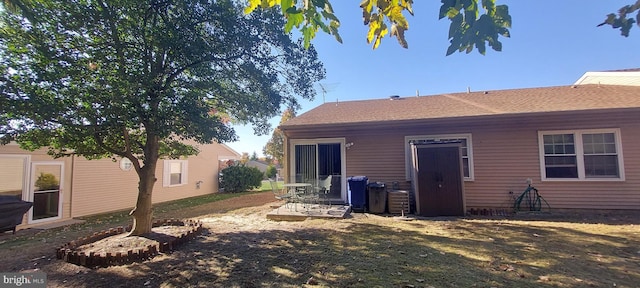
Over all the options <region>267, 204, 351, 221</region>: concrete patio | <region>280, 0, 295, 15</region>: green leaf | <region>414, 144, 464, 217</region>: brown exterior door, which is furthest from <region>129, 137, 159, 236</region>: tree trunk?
<region>414, 144, 464, 217</region>: brown exterior door

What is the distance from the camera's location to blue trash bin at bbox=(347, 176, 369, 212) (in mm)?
8695

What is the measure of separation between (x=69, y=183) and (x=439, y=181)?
12676 mm

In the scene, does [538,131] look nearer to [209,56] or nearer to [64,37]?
[209,56]

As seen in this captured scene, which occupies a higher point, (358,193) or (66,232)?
(358,193)

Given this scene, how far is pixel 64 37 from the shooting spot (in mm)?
4891

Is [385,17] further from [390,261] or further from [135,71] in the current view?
[135,71]

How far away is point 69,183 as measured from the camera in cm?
1016

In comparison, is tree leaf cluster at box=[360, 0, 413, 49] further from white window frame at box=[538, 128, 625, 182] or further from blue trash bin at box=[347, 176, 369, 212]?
white window frame at box=[538, 128, 625, 182]

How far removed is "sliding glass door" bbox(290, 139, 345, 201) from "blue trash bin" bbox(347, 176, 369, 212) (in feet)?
4.20

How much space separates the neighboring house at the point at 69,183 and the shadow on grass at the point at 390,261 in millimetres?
7171

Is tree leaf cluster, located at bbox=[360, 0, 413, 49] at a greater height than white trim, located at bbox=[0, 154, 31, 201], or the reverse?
tree leaf cluster, located at bbox=[360, 0, 413, 49]

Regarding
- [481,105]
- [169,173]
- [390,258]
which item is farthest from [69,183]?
[481,105]

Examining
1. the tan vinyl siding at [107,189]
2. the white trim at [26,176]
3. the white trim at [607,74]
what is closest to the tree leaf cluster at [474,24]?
the white trim at [607,74]

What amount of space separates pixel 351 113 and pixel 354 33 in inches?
187
